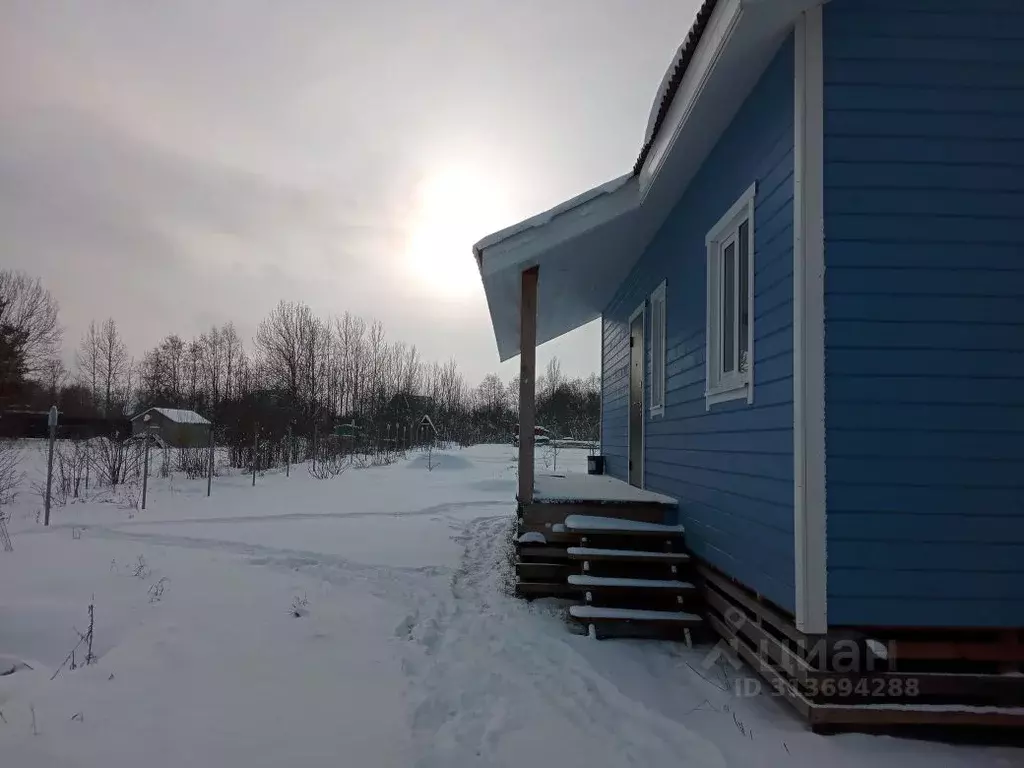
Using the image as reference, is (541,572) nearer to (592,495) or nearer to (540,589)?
(540,589)

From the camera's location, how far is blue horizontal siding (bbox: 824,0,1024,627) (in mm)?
2832

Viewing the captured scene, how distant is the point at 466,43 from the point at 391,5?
2.94ft

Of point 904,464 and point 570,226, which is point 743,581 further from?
point 570,226

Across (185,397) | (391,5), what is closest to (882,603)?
(391,5)

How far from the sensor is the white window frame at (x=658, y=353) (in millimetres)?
5980

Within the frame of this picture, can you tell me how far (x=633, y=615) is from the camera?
422 centimetres

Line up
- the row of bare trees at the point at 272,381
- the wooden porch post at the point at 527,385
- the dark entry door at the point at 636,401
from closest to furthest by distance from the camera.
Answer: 1. the wooden porch post at the point at 527,385
2. the dark entry door at the point at 636,401
3. the row of bare trees at the point at 272,381

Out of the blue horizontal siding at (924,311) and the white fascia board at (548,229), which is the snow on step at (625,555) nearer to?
the blue horizontal siding at (924,311)

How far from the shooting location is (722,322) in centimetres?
436

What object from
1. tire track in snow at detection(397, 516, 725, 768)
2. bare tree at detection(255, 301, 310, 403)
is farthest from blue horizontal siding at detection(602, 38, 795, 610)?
bare tree at detection(255, 301, 310, 403)

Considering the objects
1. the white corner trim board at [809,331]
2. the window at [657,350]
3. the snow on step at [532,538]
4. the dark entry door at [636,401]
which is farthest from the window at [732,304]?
the dark entry door at [636,401]

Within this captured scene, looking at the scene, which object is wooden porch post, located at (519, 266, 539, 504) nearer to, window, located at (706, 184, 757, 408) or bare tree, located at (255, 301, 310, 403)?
window, located at (706, 184, 757, 408)

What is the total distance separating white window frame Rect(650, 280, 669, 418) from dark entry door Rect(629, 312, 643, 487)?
54cm

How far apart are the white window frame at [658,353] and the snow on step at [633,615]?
7.34ft
